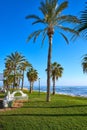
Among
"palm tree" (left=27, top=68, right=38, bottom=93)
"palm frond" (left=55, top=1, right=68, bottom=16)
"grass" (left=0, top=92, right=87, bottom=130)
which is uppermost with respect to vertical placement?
"palm frond" (left=55, top=1, right=68, bottom=16)

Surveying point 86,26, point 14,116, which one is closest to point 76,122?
point 14,116

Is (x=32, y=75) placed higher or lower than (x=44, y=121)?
higher

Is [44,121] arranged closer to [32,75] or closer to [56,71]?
[56,71]

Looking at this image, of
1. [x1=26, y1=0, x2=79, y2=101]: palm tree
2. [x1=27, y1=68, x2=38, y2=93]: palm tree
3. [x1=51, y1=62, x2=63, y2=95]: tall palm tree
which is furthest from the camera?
[x1=27, y1=68, x2=38, y2=93]: palm tree

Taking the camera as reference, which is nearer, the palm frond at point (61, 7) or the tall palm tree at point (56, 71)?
the palm frond at point (61, 7)

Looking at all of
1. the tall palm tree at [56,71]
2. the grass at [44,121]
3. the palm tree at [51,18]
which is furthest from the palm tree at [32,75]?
the grass at [44,121]

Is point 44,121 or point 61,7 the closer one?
point 44,121

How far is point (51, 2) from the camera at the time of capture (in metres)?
28.7

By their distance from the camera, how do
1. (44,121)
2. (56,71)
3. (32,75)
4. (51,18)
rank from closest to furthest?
(44,121) < (51,18) < (56,71) < (32,75)

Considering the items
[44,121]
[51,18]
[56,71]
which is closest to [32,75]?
[56,71]

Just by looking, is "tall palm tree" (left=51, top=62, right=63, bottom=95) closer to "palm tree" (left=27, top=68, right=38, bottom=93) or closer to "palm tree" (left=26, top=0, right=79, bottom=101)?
"palm tree" (left=27, top=68, right=38, bottom=93)

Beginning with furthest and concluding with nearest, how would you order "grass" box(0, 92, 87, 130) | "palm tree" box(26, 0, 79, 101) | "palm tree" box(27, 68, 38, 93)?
"palm tree" box(27, 68, 38, 93) → "palm tree" box(26, 0, 79, 101) → "grass" box(0, 92, 87, 130)

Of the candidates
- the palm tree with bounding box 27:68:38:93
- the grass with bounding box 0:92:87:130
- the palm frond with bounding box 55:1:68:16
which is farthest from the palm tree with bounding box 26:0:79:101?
the palm tree with bounding box 27:68:38:93

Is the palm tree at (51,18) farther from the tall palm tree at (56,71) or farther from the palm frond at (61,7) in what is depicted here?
the tall palm tree at (56,71)
